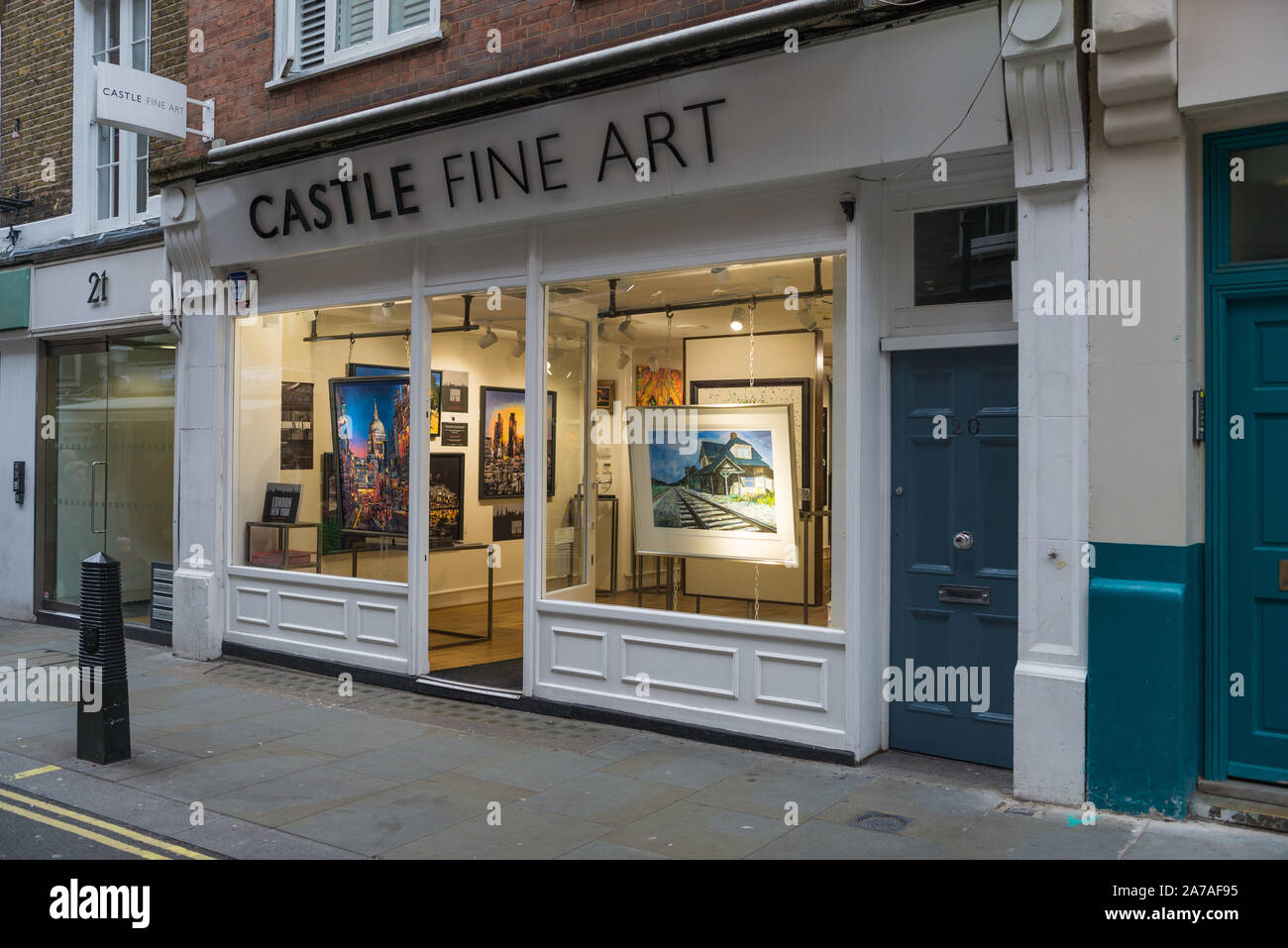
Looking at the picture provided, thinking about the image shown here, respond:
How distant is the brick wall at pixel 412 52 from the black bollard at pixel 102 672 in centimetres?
474

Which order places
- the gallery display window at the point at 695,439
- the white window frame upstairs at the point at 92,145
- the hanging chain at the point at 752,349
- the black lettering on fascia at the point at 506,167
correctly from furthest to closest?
the white window frame upstairs at the point at 92,145, the black lettering on fascia at the point at 506,167, the hanging chain at the point at 752,349, the gallery display window at the point at 695,439

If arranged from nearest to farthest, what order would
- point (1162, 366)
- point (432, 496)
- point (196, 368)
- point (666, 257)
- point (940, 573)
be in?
point (1162, 366)
point (940, 573)
point (666, 257)
point (196, 368)
point (432, 496)

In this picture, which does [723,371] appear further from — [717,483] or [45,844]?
[45,844]

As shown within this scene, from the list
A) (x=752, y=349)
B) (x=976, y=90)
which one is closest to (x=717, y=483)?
(x=752, y=349)

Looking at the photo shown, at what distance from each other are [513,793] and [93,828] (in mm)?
2337

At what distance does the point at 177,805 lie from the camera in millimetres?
6164

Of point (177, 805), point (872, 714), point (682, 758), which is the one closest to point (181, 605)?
point (177, 805)

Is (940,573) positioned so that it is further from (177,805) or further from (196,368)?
(196,368)

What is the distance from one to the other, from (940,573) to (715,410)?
2.10m

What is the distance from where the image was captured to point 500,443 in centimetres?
1266

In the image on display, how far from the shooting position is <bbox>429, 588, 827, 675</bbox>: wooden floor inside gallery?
291 inches

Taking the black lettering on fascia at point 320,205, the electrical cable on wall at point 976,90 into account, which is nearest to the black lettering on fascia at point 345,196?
the black lettering on fascia at point 320,205

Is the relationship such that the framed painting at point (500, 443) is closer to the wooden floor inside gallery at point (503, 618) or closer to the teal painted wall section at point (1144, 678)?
the wooden floor inside gallery at point (503, 618)

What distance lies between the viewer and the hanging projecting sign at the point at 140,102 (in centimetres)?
934
